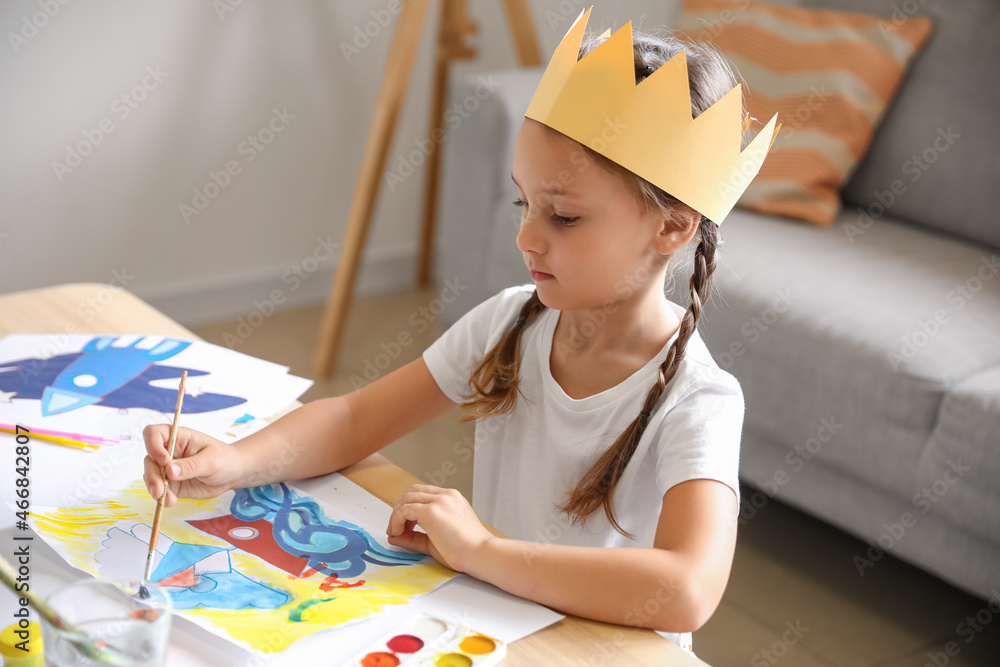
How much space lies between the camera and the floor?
58.0 inches

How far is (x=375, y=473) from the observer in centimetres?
83

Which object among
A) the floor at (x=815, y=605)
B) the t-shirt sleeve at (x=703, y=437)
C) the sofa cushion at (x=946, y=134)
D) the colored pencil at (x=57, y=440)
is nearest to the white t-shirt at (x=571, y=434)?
the t-shirt sleeve at (x=703, y=437)

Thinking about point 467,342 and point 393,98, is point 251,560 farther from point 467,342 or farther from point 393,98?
point 393,98

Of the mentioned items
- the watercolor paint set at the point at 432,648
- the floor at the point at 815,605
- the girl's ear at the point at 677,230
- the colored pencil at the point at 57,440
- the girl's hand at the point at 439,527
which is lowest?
the floor at the point at 815,605

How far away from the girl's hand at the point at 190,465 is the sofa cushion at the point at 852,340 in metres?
1.04

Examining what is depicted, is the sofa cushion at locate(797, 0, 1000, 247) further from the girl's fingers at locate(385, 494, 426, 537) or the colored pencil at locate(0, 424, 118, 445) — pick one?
the colored pencil at locate(0, 424, 118, 445)

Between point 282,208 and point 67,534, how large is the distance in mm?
1897

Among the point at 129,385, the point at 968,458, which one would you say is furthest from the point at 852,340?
the point at 129,385

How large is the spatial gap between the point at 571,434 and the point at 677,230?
22 cm

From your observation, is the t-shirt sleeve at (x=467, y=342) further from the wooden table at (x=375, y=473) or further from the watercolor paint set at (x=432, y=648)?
the watercolor paint set at (x=432, y=648)

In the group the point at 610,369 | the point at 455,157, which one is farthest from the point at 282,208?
the point at 610,369

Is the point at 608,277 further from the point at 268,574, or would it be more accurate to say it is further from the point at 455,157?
the point at 455,157

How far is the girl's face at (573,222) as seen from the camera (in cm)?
80

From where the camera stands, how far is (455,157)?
83.5 inches
